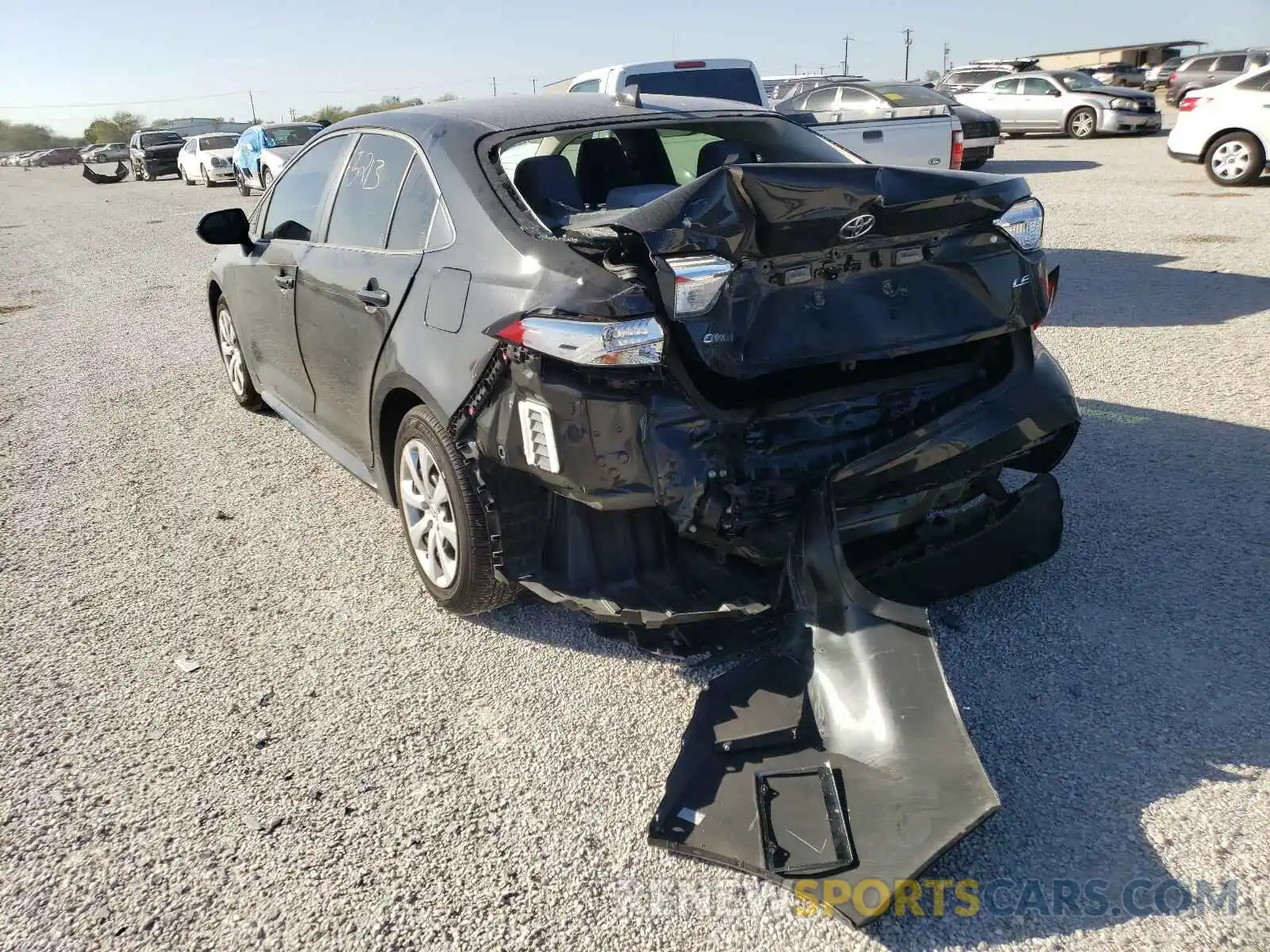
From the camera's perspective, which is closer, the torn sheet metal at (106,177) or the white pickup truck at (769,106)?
the white pickup truck at (769,106)

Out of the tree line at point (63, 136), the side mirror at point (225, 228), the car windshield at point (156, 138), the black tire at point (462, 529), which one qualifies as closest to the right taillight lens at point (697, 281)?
the black tire at point (462, 529)

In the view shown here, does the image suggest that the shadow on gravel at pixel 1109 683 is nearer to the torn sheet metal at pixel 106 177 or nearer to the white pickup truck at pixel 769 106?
the white pickup truck at pixel 769 106

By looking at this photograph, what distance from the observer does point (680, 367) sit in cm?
271

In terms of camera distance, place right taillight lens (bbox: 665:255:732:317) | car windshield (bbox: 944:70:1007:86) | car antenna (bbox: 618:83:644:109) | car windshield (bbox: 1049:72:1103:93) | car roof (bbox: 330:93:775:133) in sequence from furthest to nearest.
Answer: car windshield (bbox: 944:70:1007:86)
car windshield (bbox: 1049:72:1103:93)
car antenna (bbox: 618:83:644:109)
car roof (bbox: 330:93:775:133)
right taillight lens (bbox: 665:255:732:317)

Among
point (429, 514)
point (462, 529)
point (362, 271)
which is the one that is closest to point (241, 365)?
point (362, 271)

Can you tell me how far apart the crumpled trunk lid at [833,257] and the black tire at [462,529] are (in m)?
0.83

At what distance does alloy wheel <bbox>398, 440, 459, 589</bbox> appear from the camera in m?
3.34

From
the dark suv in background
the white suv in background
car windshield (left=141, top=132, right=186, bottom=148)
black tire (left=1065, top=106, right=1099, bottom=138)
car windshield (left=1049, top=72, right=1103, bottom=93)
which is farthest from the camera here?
car windshield (left=141, top=132, right=186, bottom=148)

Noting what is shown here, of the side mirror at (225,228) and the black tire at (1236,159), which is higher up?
the side mirror at (225,228)

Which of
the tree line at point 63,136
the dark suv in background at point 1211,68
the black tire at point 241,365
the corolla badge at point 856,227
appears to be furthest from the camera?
the tree line at point 63,136

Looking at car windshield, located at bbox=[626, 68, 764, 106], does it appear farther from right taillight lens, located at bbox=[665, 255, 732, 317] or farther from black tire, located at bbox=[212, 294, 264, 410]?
right taillight lens, located at bbox=[665, 255, 732, 317]

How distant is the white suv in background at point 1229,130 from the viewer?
12.6m

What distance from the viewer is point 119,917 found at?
2.31 metres

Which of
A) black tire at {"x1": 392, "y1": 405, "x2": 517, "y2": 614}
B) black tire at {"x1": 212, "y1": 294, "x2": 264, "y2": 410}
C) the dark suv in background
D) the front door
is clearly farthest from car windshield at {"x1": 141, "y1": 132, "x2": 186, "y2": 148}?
black tire at {"x1": 392, "y1": 405, "x2": 517, "y2": 614}
